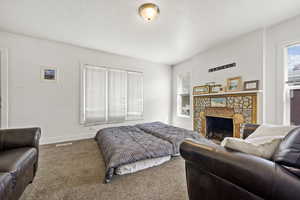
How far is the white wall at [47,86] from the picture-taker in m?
2.86

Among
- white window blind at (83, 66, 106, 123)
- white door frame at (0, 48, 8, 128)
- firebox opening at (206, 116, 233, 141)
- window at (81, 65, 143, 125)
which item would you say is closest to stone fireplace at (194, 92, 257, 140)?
firebox opening at (206, 116, 233, 141)

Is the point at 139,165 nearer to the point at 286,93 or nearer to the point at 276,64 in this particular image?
the point at 286,93

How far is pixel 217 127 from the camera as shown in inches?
143

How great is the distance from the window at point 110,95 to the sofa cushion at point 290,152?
146 inches

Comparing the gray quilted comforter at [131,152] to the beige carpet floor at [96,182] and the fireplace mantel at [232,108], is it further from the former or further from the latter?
the fireplace mantel at [232,108]

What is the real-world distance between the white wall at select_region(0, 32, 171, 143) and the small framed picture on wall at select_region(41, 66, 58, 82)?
0.08 metres

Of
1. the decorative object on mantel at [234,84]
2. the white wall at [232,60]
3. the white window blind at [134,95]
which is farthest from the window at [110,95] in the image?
the decorative object on mantel at [234,84]

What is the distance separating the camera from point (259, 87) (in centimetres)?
265

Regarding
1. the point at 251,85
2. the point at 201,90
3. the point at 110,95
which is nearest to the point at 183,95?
the point at 201,90

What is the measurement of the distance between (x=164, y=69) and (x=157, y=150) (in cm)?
364

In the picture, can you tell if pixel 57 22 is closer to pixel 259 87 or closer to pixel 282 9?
pixel 282 9

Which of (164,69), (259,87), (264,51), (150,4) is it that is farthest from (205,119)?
(150,4)

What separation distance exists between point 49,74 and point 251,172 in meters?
4.01

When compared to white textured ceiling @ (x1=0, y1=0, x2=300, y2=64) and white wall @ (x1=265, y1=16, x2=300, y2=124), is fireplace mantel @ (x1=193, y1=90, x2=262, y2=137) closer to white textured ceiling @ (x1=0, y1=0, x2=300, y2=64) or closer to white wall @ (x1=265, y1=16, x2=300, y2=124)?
white wall @ (x1=265, y1=16, x2=300, y2=124)
